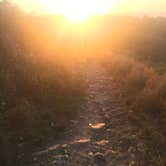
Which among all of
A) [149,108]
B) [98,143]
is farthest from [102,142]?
[149,108]

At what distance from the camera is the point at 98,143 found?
7629mm

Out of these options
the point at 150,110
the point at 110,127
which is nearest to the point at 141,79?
the point at 150,110

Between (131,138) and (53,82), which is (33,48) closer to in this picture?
(53,82)

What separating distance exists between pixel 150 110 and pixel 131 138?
2.30 metres

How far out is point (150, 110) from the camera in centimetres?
991

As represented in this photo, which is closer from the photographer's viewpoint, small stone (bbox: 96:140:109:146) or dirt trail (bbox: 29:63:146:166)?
dirt trail (bbox: 29:63:146:166)

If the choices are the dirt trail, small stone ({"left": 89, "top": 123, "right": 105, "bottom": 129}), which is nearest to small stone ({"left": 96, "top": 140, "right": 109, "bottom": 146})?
the dirt trail

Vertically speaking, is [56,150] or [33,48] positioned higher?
[33,48]

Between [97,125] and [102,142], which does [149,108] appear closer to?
[97,125]

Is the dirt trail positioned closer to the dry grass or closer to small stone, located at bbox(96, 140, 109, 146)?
small stone, located at bbox(96, 140, 109, 146)

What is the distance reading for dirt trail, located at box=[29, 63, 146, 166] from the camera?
22.1 feet

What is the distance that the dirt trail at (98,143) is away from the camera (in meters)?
6.75

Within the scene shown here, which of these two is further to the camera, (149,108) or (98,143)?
(149,108)

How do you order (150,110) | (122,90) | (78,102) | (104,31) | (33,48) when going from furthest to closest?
(104,31) → (33,48) → (122,90) → (78,102) → (150,110)
